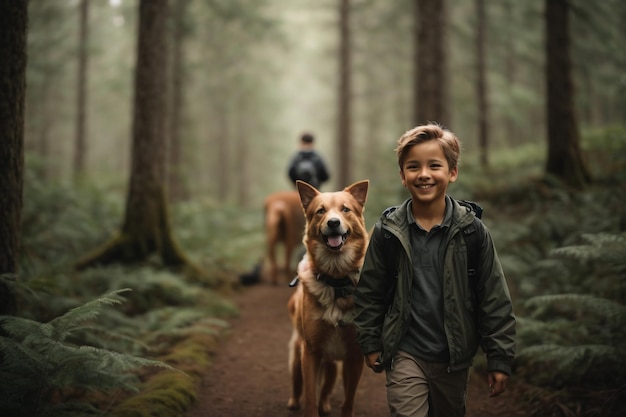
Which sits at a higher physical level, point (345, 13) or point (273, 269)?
point (345, 13)

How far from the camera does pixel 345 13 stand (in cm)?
1823

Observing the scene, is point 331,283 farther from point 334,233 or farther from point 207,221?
point 207,221

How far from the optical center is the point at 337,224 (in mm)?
3586

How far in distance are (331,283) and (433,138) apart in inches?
59.6

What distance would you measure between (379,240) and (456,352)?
2.81ft

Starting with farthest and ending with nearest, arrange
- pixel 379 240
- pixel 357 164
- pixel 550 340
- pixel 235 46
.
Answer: pixel 357 164
pixel 235 46
pixel 550 340
pixel 379 240

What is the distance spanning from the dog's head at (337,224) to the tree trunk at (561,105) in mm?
8267

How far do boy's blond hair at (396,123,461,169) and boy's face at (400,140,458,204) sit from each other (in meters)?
0.03

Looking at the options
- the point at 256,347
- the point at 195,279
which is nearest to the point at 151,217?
the point at 195,279

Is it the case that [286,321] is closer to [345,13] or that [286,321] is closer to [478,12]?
[345,13]


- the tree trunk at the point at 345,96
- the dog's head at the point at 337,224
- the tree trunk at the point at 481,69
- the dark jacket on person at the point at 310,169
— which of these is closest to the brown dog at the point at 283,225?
the dark jacket on person at the point at 310,169

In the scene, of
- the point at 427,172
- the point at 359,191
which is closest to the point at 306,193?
the point at 359,191

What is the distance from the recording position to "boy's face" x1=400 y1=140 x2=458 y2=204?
9.61 feet

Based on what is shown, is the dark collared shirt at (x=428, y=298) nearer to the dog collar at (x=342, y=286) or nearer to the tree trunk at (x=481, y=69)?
the dog collar at (x=342, y=286)
